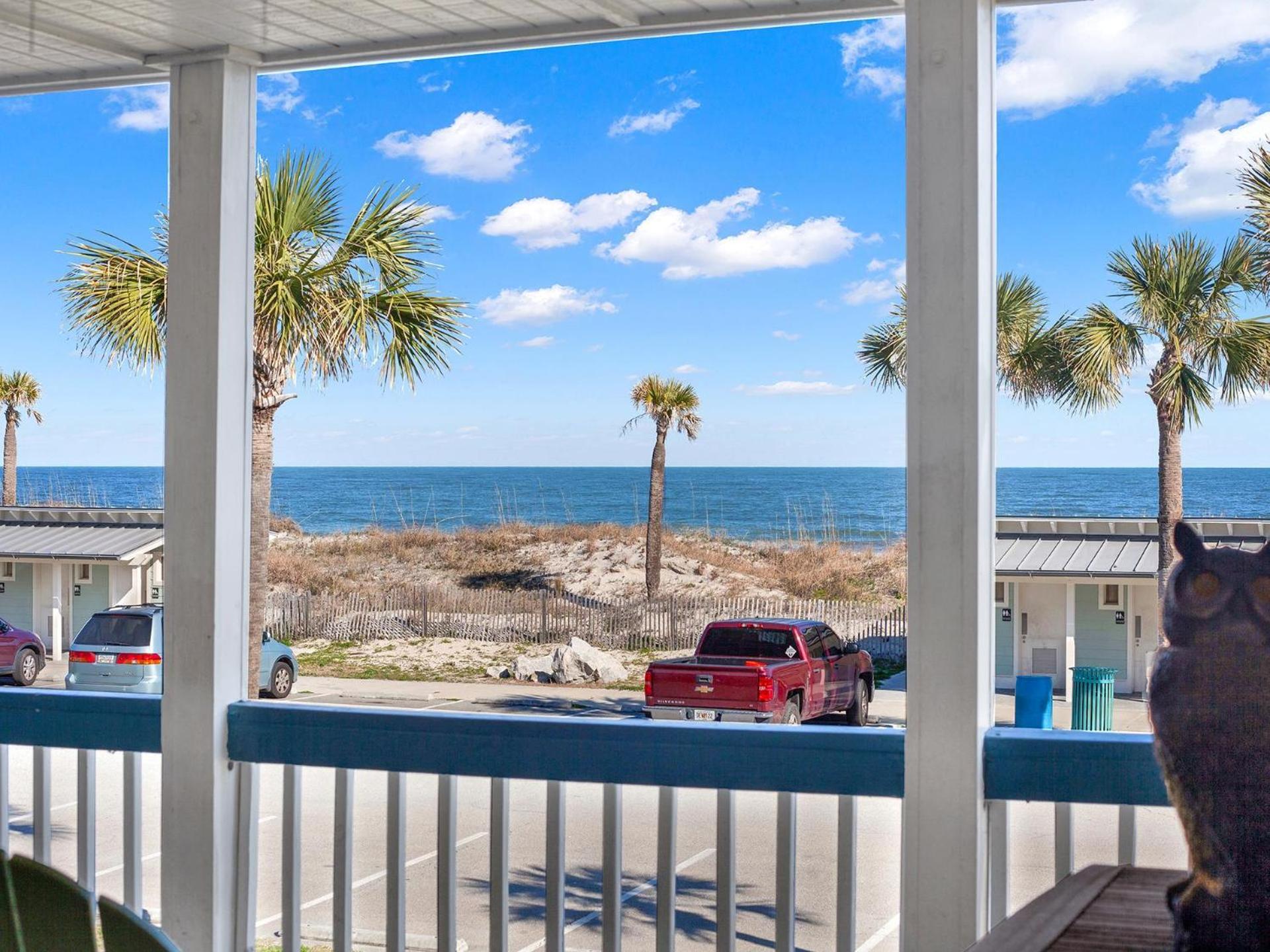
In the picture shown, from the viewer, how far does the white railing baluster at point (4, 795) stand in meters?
2.13

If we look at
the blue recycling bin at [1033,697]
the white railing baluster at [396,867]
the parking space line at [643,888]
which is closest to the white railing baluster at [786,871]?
the white railing baluster at [396,867]

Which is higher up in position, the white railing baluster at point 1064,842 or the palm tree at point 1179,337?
the palm tree at point 1179,337

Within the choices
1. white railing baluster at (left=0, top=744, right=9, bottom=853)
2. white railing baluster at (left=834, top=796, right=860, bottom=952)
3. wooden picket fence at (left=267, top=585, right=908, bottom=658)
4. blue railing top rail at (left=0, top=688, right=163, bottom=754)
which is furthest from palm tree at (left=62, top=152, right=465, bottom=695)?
wooden picket fence at (left=267, top=585, right=908, bottom=658)

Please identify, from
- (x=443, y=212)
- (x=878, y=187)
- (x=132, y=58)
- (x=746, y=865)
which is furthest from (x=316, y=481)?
(x=132, y=58)

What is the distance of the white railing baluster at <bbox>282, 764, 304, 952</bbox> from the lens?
6.50 ft

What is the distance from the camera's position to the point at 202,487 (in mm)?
2014

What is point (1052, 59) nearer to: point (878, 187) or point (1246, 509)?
point (878, 187)

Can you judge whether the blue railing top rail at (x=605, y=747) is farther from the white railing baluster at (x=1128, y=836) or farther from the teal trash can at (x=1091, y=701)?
the teal trash can at (x=1091, y=701)

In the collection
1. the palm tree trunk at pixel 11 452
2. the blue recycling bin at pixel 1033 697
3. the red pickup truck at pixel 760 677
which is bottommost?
the red pickup truck at pixel 760 677

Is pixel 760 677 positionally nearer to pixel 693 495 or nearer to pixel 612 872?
pixel 612 872

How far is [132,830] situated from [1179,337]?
14.8 meters

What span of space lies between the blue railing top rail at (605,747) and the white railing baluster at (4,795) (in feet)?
0.39

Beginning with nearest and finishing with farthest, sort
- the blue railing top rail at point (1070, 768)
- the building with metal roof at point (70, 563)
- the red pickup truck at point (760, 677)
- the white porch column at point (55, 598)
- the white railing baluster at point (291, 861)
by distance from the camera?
the blue railing top rail at point (1070, 768) → the white railing baluster at point (291, 861) → the red pickup truck at point (760, 677) → the building with metal roof at point (70, 563) → the white porch column at point (55, 598)

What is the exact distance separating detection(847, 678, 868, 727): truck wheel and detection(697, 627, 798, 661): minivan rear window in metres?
1.70
